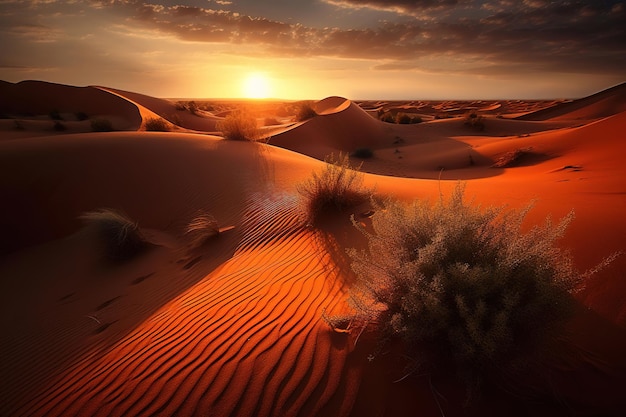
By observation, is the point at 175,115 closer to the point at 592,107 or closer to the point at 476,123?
the point at 476,123

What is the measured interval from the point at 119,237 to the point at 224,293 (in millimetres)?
3536

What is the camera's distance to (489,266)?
2.22 meters

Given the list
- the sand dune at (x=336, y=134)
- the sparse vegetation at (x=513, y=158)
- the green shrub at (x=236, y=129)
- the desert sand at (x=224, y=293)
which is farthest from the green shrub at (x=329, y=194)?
the sand dune at (x=336, y=134)

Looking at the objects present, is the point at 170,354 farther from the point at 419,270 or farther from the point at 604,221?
the point at 604,221

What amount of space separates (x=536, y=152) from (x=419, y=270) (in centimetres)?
1257

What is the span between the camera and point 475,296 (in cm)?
213

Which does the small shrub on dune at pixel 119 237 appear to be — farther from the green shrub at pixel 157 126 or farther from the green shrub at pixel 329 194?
the green shrub at pixel 157 126

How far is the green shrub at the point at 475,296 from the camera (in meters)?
2.04

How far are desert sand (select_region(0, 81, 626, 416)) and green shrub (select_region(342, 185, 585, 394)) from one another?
239mm

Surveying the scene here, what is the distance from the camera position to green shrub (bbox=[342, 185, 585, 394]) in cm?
204

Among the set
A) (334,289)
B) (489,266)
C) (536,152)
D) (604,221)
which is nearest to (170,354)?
(334,289)

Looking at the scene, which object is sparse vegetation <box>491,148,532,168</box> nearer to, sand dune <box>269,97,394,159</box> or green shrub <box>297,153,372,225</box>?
sand dune <box>269,97,394,159</box>

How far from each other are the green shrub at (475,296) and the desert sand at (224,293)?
0.24 m

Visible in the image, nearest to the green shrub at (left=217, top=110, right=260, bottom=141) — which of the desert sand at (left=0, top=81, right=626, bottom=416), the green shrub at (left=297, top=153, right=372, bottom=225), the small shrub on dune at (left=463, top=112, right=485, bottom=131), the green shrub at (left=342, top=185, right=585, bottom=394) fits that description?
the desert sand at (left=0, top=81, right=626, bottom=416)
